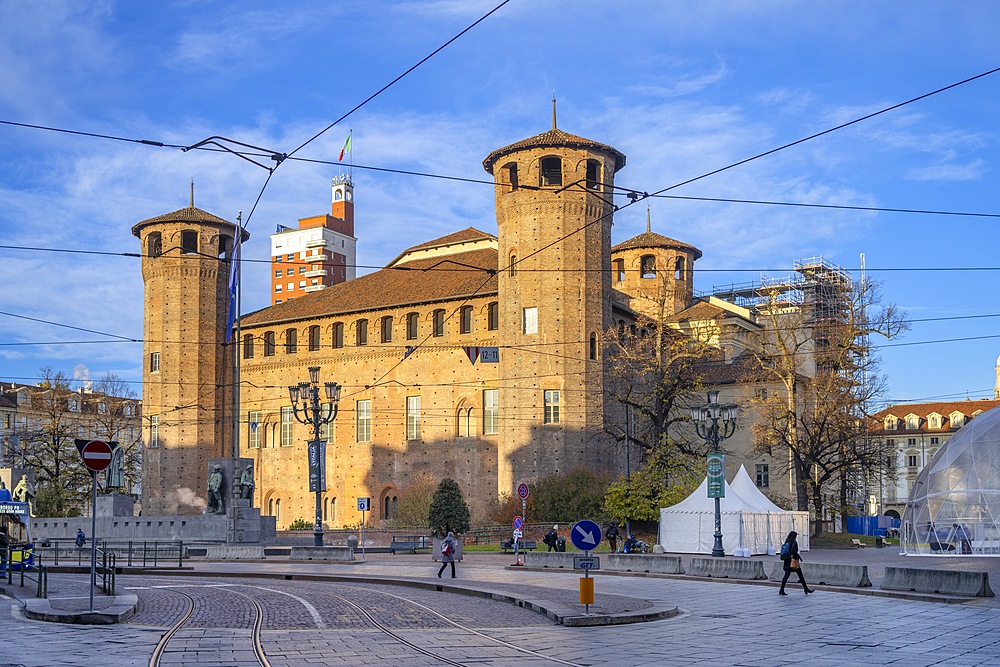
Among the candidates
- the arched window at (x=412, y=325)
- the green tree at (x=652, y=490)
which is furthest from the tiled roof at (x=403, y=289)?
the green tree at (x=652, y=490)

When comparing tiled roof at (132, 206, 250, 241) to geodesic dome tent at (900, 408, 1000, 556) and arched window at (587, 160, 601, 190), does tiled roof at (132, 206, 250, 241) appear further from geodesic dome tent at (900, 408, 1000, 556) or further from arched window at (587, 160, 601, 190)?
geodesic dome tent at (900, 408, 1000, 556)

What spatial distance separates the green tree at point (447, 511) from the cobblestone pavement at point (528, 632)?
25.1m

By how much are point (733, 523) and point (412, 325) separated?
30339mm

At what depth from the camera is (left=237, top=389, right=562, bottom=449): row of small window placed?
5509 centimetres

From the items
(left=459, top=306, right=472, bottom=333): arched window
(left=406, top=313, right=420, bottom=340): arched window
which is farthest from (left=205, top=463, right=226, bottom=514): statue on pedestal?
(left=406, top=313, right=420, bottom=340): arched window

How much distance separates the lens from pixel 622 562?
2811 centimetres

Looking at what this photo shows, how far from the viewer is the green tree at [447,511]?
47312 millimetres

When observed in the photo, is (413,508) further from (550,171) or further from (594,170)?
(594,170)

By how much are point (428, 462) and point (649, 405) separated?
1489cm

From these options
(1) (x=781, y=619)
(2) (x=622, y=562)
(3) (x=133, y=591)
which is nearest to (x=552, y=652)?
(1) (x=781, y=619)

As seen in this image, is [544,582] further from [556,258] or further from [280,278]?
[280,278]

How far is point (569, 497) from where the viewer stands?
50781 millimetres

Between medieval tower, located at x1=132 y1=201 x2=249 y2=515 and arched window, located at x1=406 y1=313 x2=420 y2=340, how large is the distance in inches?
440

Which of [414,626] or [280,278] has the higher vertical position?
[280,278]
